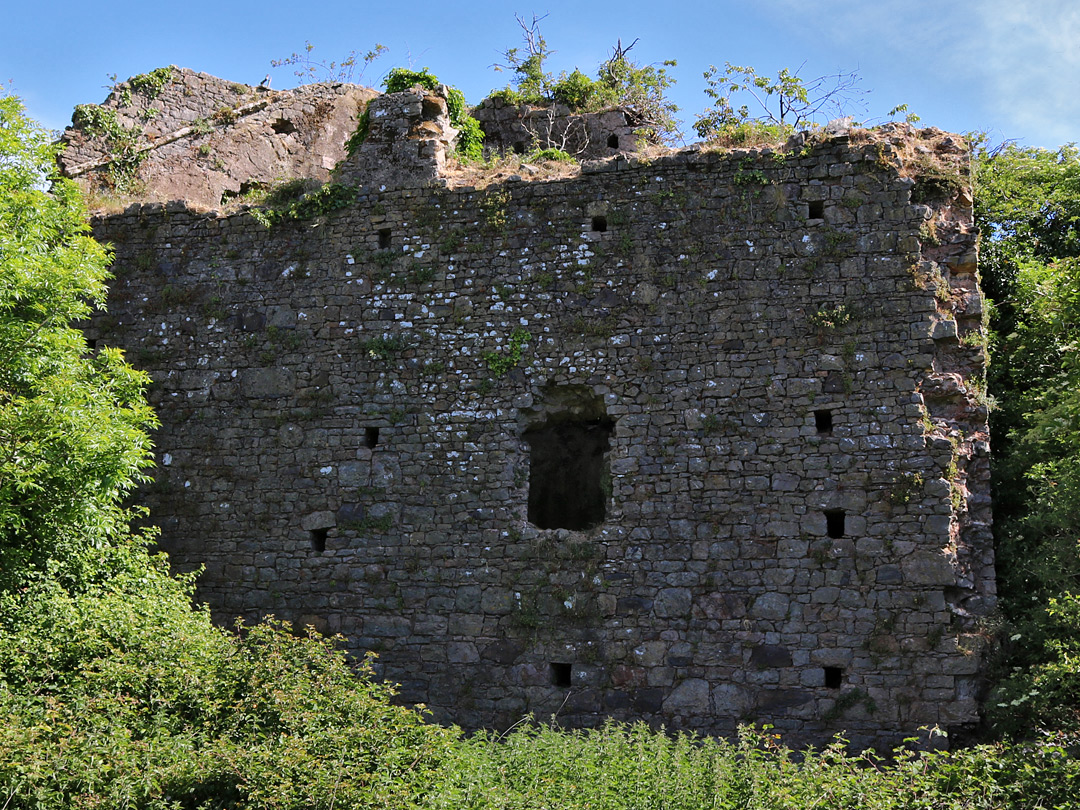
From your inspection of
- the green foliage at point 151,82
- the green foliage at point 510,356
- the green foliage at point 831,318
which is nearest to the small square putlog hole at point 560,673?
the green foliage at point 510,356

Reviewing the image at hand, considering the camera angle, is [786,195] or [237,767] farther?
[786,195]

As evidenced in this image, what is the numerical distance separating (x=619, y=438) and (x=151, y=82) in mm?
9827

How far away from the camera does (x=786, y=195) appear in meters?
10.4

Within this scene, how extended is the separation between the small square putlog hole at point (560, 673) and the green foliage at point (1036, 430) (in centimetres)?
384

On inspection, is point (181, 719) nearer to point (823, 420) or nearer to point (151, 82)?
point (823, 420)

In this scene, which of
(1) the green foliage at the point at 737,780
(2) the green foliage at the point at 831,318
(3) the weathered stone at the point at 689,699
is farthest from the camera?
(2) the green foliage at the point at 831,318

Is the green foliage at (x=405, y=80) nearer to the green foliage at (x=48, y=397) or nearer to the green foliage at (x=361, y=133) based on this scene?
the green foliage at (x=361, y=133)

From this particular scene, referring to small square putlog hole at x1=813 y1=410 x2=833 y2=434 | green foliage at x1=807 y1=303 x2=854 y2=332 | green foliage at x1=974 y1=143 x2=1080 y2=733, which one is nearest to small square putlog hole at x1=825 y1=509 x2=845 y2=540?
small square putlog hole at x1=813 y1=410 x2=833 y2=434

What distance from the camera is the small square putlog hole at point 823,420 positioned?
9.80m

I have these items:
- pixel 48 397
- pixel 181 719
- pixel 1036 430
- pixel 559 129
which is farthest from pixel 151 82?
pixel 1036 430

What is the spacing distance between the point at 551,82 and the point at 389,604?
8095 millimetres

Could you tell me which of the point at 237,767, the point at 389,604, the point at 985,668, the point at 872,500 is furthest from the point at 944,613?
the point at 237,767

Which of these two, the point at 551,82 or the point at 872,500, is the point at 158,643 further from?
the point at 551,82

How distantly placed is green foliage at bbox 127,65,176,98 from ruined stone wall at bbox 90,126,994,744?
486 centimetres
